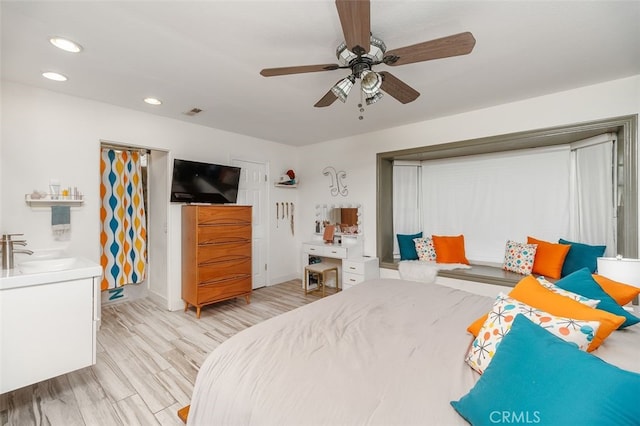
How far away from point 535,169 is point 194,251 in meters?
4.25

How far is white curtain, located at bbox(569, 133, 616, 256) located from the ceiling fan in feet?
7.61

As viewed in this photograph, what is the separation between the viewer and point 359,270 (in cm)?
381

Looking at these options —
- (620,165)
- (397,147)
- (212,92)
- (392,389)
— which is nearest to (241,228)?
(212,92)

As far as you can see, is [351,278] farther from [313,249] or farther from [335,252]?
[313,249]

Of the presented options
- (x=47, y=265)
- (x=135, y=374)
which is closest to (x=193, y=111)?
(x=47, y=265)

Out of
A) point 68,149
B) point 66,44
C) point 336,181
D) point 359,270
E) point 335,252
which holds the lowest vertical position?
point 359,270

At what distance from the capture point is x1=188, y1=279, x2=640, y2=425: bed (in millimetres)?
930

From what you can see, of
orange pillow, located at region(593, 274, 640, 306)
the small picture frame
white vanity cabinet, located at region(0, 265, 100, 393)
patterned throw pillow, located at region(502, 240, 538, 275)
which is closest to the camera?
orange pillow, located at region(593, 274, 640, 306)

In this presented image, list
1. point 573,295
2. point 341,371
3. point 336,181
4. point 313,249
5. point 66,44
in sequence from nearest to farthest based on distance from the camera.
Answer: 1. point 341,371
2. point 573,295
3. point 66,44
4. point 313,249
5. point 336,181

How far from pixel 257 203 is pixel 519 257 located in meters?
3.66

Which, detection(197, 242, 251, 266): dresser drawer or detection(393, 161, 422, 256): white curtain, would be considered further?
detection(393, 161, 422, 256): white curtain

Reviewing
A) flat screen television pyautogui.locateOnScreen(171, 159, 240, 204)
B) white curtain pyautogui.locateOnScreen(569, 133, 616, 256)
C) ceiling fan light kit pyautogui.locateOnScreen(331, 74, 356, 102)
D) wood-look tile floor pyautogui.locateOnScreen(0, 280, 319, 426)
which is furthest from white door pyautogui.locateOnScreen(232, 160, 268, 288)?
white curtain pyautogui.locateOnScreen(569, 133, 616, 256)

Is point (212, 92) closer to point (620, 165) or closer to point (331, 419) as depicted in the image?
point (331, 419)

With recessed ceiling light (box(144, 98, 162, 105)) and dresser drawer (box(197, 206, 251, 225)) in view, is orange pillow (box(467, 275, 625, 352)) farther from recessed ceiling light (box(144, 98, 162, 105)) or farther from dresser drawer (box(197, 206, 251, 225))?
recessed ceiling light (box(144, 98, 162, 105))
